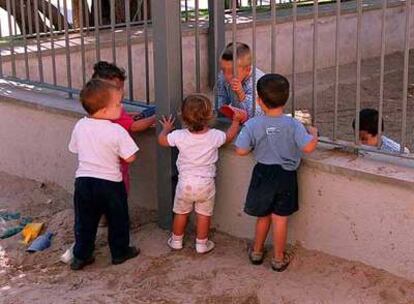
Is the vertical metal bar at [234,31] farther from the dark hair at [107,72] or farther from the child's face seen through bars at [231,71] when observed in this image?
the dark hair at [107,72]

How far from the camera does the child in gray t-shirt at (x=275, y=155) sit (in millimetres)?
4301

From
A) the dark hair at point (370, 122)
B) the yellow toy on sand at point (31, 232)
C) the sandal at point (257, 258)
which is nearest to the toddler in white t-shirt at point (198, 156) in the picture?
the sandal at point (257, 258)

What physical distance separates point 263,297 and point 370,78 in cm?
605

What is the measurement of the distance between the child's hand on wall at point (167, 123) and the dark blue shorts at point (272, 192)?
0.64 metres

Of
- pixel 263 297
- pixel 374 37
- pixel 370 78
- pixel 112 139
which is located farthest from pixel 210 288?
pixel 374 37

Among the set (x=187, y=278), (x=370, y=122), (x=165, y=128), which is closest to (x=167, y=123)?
(x=165, y=128)

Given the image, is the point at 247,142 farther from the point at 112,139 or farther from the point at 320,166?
the point at 112,139

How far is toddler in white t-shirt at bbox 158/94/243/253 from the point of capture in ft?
14.9

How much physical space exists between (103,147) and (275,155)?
3.29 ft

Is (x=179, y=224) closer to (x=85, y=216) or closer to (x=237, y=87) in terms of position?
(x=85, y=216)

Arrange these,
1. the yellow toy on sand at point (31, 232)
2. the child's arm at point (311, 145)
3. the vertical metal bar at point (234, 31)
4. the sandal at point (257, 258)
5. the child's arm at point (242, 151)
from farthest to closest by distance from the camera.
→ the yellow toy on sand at point (31, 232) → the vertical metal bar at point (234, 31) → the sandal at point (257, 258) → the child's arm at point (242, 151) → the child's arm at point (311, 145)

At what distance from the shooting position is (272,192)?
438cm

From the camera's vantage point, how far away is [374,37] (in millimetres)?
10945

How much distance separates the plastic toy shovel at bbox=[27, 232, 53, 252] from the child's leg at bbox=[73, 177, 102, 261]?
380 millimetres
